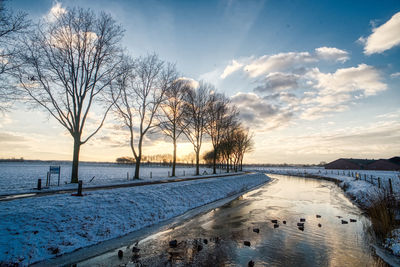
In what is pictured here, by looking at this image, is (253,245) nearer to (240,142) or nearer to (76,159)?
(76,159)

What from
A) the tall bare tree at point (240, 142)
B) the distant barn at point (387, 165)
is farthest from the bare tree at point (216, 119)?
the distant barn at point (387, 165)

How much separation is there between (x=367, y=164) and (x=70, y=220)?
11361 centimetres

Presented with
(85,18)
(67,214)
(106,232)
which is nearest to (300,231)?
(106,232)

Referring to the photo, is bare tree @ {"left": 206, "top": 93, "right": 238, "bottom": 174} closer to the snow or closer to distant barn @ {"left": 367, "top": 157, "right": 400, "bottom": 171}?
the snow

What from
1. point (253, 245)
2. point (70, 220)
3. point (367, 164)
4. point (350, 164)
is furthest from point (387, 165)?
point (70, 220)

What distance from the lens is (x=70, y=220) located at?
8883 mm

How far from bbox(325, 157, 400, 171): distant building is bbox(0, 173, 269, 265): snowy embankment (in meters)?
96.2

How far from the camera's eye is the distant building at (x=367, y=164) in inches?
3043

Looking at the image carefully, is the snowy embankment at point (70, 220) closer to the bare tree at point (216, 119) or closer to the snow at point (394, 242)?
the snow at point (394, 242)

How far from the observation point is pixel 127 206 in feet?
39.4

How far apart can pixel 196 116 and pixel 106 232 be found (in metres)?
32.5

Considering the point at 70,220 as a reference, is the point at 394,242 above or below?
below

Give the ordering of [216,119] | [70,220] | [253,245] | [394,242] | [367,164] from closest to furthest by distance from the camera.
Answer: [394,242]
[253,245]
[70,220]
[216,119]
[367,164]

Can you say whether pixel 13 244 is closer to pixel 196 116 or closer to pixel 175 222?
pixel 175 222
